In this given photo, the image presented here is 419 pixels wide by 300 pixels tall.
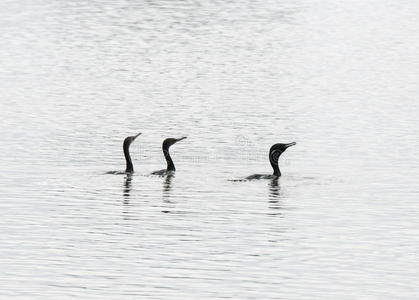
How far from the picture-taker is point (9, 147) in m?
43.5

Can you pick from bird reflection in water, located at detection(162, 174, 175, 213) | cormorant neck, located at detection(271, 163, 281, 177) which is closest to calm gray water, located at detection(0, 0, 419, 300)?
bird reflection in water, located at detection(162, 174, 175, 213)

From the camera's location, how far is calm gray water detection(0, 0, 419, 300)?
960 inches

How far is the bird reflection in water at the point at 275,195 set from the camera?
32.3 m

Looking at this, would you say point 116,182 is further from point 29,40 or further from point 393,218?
point 29,40

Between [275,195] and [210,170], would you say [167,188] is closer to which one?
[275,195]

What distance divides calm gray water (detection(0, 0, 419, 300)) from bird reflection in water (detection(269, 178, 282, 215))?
2.9 inches

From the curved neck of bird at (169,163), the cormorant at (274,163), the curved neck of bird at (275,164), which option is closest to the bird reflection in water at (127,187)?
the curved neck of bird at (169,163)

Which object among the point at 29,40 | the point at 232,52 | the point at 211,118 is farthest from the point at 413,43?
the point at 211,118

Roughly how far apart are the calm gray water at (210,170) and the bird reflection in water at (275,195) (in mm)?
73

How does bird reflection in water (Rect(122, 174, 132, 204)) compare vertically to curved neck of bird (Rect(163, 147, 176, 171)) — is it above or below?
below

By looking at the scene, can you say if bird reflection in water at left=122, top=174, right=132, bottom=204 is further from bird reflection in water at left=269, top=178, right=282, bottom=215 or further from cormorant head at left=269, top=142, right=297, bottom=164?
cormorant head at left=269, top=142, right=297, bottom=164

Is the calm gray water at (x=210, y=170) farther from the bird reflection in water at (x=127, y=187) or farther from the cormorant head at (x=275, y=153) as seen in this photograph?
the cormorant head at (x=275, y=153)

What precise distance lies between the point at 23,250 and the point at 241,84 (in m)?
40.3

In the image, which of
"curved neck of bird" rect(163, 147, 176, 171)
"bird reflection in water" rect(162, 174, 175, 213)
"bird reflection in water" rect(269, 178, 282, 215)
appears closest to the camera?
"bird reflection in water" rect(269, 178, 282, 215)
